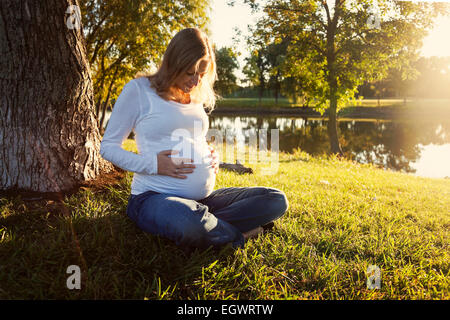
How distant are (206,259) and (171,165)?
68 centimetres

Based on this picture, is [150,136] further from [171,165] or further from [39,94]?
[39,94]

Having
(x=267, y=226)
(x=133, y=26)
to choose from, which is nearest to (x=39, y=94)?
(x=267, y=226)

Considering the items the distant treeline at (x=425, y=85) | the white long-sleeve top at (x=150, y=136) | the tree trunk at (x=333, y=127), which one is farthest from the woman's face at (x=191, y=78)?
the distant treeline at (x=425, y=85)

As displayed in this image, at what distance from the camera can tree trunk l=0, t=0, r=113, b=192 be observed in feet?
7.97

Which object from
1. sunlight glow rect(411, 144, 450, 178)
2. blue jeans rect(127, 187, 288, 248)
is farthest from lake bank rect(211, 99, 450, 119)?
blue jeans rect(127, 187, 288, 248)

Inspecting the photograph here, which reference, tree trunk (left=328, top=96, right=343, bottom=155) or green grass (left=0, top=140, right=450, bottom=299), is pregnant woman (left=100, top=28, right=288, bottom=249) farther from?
tree trunk (left=328, top=96, right=343, bottom=155)

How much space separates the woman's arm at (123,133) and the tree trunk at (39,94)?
1.00 metres

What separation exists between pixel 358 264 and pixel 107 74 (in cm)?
1139

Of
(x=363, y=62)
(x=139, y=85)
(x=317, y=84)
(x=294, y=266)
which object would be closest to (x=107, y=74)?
(x=317, y=84)

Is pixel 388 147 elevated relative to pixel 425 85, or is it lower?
lower

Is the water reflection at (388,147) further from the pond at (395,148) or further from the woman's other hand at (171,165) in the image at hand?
the woman's other hand at (171,165)

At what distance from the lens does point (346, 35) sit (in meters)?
9.07

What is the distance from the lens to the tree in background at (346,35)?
875cm

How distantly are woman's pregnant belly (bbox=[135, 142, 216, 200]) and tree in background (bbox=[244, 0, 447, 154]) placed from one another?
846 centimetres
